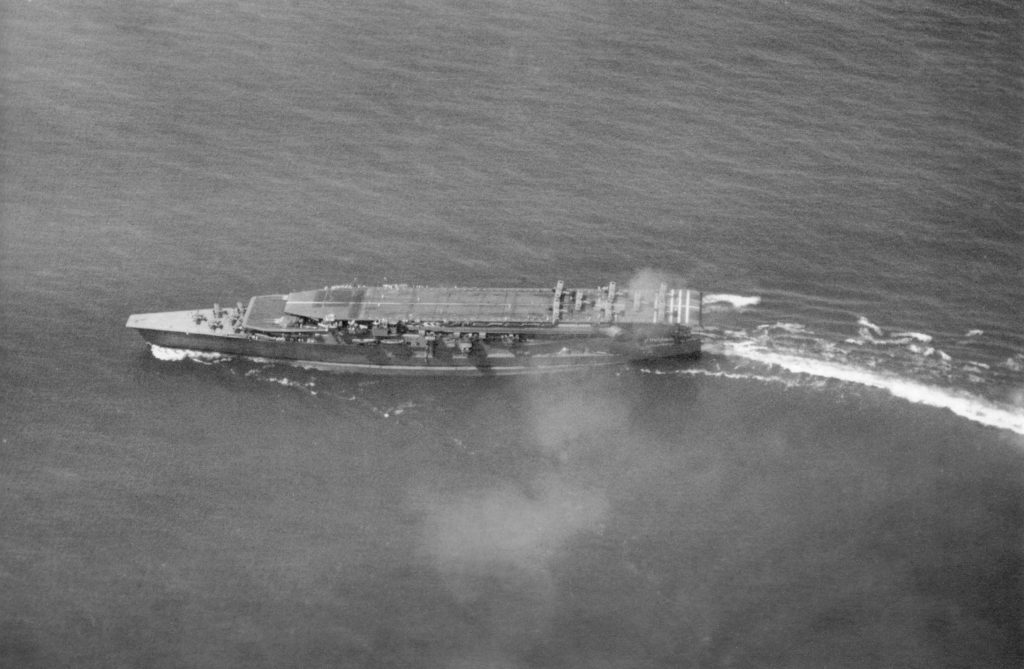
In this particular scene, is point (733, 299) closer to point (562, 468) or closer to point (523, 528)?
point (562, 468)

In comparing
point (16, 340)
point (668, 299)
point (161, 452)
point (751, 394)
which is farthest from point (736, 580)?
point (16, 340)

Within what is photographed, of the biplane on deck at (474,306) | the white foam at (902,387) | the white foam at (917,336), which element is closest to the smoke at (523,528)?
the biplane on deck at (474,306)

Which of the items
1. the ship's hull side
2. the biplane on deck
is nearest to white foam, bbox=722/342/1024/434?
the ship's hull side

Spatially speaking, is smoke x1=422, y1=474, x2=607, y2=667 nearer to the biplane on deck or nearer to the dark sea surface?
the dark sea surface

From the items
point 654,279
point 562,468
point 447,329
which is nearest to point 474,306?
point 447,329

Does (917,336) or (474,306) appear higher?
(474,306)
